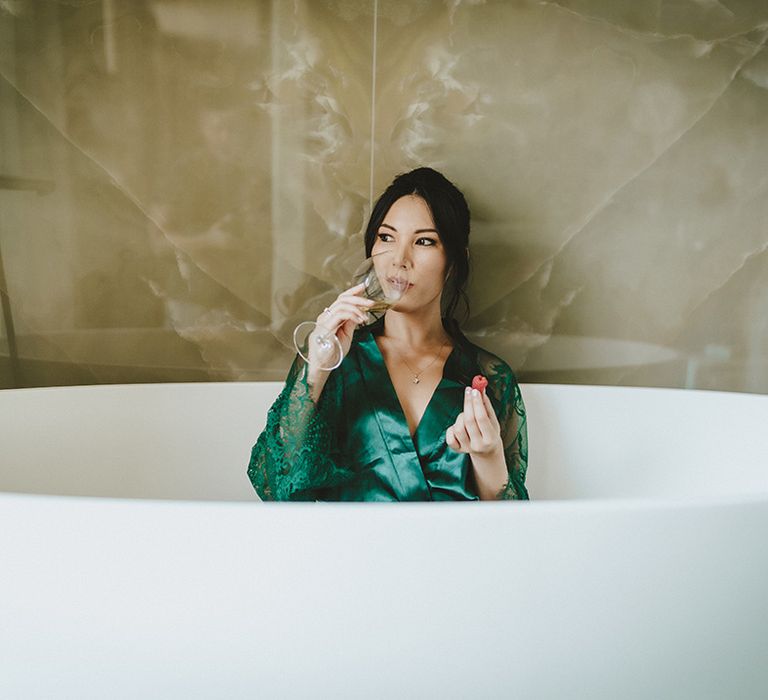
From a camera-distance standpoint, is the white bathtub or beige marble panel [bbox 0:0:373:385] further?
beige marble panel [bbox 0:0:373:385]

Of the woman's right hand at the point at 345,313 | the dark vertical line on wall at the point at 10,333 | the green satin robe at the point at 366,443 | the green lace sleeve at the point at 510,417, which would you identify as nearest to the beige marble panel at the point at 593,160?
the green lace sleeve at the point at 510,417

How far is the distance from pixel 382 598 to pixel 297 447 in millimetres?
421

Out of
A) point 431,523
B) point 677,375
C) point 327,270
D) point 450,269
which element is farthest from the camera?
point 677,375

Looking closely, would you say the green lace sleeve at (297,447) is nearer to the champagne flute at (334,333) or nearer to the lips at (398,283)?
the champagne flute at (334,333)

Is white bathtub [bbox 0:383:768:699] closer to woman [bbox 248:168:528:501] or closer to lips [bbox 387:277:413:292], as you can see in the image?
woman [bbox 248:168:528:501]

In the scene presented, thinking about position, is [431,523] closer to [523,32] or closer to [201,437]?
[201,437]

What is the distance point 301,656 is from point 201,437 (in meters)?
0.90

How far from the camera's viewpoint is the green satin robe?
112 cm

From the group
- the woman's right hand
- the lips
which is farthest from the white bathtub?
the lips

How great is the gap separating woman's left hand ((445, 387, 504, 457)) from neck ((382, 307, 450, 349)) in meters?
0.39

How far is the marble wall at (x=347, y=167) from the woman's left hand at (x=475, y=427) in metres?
0.82

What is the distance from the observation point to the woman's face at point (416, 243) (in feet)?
4.25

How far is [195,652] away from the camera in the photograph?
2.46ft

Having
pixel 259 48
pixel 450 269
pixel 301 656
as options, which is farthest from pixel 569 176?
pixel 301 656
